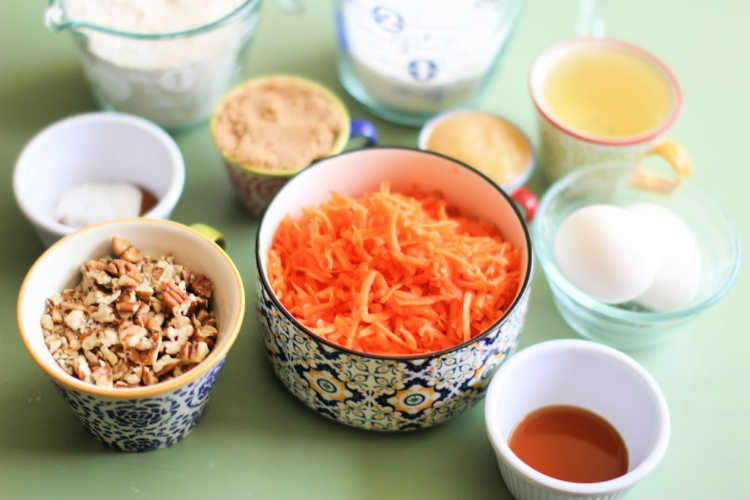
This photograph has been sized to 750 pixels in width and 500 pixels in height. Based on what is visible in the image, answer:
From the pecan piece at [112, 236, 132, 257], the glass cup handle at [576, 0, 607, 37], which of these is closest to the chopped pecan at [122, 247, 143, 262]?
the pecan piece at [112, 236, 132, 257]

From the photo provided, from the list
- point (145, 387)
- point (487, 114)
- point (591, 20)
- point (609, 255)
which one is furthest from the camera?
point (591, 20)

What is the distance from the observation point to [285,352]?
3.27 ft

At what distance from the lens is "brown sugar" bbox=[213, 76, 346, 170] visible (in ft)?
4.01

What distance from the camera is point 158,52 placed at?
4.16 feet

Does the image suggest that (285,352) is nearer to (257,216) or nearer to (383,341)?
(383,341)

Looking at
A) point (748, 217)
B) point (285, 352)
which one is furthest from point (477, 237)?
point (748, 217)

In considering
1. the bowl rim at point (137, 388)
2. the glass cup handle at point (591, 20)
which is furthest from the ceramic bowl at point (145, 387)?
the glass cup handle at point (591, 20)

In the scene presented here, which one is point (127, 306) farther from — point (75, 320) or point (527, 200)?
point (527, 200)

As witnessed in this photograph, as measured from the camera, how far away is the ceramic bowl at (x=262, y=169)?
1.21 metres

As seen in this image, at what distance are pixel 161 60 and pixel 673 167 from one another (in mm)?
777

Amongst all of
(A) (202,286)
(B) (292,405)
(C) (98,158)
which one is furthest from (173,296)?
(C) (98,158)

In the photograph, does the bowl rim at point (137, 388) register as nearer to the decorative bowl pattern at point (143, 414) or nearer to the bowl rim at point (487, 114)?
the decorative bowl pattern at point (143, 414)

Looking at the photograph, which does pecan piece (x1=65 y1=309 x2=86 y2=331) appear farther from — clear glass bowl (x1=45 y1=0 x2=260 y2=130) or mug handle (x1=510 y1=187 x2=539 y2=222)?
mug handle (x1=510 y1=187 x2=539 y2=222)

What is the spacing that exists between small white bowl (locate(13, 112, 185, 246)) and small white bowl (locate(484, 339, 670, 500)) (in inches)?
20.8
